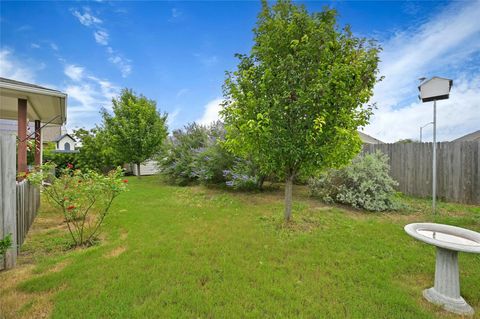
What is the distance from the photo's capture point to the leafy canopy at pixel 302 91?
13.1 feet

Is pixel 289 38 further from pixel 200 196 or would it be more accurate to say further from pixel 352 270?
pixel 200 196

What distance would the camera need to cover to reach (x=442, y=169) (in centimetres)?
709

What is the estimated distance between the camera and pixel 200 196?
26.2ft

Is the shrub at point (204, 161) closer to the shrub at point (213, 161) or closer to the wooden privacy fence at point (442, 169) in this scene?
the shrub at point (213, 161)

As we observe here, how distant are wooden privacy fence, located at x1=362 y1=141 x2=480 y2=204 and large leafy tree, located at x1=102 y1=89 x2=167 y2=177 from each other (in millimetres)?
11291

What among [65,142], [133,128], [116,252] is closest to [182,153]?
[133,128]

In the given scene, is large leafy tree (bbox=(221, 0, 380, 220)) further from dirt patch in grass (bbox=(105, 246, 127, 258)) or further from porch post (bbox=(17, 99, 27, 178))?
porch post (bbox=(17, 99, 27, 178))

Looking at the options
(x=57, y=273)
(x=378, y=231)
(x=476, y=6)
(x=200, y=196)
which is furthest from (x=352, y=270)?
(x=476, y=6)

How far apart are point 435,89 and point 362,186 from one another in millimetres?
2846

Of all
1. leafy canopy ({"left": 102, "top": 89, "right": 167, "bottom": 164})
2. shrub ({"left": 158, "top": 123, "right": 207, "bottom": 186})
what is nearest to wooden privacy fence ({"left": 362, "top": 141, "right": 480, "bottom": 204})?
shrub ({"left": 158, "top": 123, "right": 207, "bottom": 186})

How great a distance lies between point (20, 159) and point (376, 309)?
6798 mm

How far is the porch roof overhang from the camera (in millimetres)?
4327

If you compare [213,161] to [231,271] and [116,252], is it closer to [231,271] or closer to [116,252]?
[116,252]

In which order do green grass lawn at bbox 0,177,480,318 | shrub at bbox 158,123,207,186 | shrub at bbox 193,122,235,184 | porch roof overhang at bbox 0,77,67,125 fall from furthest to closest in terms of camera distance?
shrub at bbox 158,123,207,186, shrub at bbox 193,122,235,184, porch roof overhang at bbox 0,77,67,125, green grass lawn at bbox 0,177,480,318
